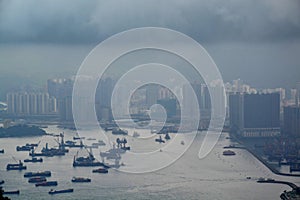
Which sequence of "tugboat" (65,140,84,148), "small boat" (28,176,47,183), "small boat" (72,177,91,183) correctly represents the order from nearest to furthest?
"small boat" (72,177,91,183)
"small boat" (28,176,47,183)
"tugboat" (65,140,84,148)

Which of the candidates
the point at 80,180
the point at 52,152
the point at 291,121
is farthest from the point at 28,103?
the point at 80,180

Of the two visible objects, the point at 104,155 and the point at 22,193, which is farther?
the point at 104,155

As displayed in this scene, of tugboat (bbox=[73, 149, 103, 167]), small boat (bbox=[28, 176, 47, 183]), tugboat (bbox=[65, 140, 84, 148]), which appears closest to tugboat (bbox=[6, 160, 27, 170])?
tugboat (bbox=[73, 149, 103, 167])

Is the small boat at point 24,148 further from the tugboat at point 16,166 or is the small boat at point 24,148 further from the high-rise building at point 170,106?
the high-rise building at point 170,106

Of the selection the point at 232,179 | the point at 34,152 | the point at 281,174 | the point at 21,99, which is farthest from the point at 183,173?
the point at 21,99

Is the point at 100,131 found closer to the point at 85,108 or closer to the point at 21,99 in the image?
the point at 85,108

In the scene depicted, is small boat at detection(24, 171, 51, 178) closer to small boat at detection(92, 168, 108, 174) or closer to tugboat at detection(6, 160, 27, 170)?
tugboat at detection(6, 160, 27, 170)
